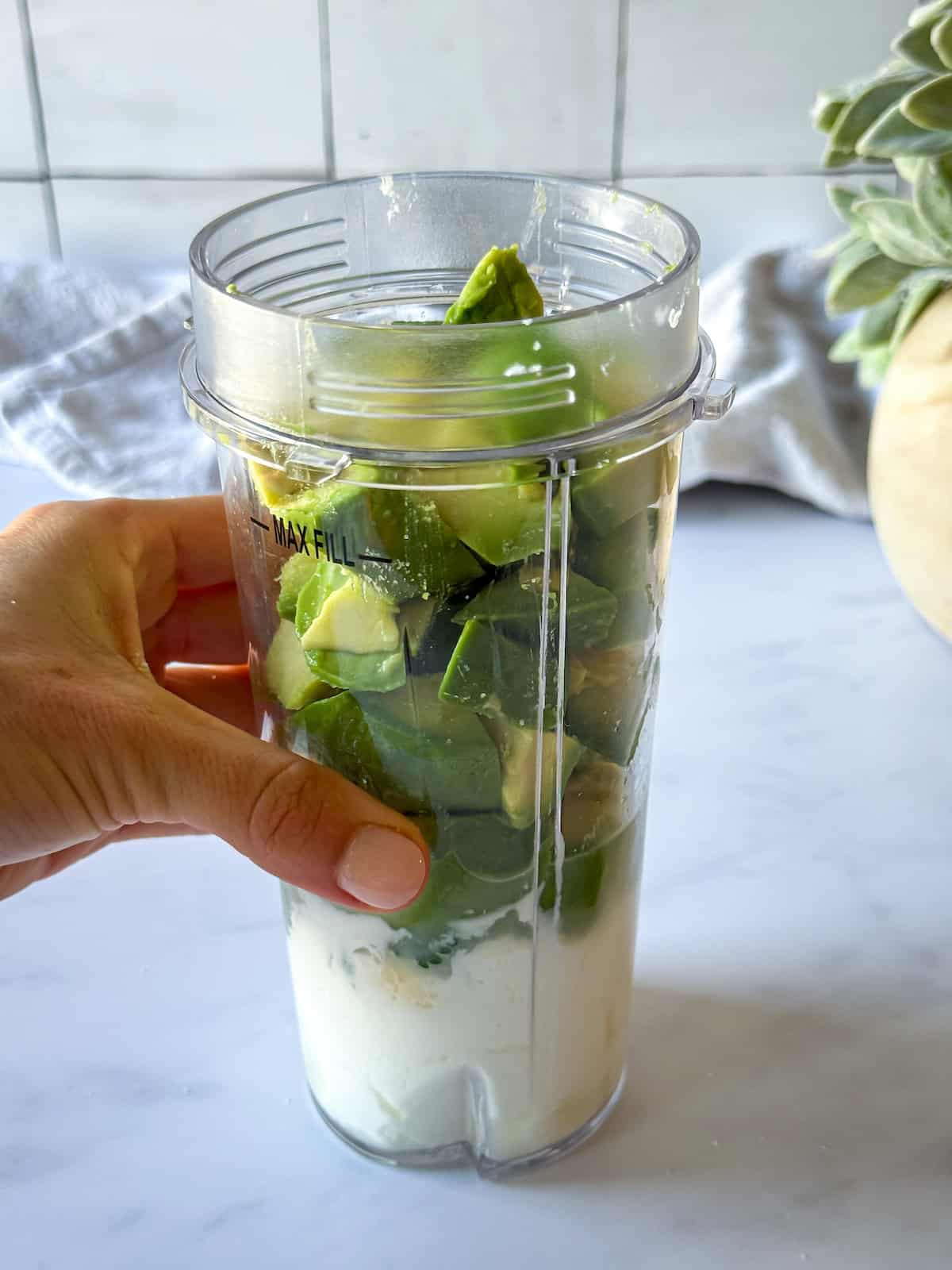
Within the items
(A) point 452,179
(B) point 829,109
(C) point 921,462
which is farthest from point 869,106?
(A) point 452,179

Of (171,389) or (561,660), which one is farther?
(171,389)

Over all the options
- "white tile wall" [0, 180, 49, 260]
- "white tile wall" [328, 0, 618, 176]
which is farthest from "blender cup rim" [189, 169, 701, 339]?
"white tile wall" [0, 180, 49, 260]

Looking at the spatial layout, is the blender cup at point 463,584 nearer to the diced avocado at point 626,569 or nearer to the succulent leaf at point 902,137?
the diced avocado at point 626,569

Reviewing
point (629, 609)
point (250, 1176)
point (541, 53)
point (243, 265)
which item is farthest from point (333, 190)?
A: point (541, 53)

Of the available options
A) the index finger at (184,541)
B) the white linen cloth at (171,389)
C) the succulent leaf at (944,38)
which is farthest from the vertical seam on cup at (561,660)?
the white linen cloth at (171,389)

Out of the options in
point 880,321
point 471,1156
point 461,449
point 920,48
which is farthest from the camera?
point 880,321

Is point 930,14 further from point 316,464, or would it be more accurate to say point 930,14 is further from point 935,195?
point 316,464
